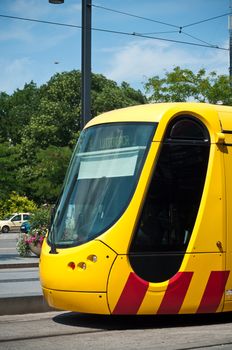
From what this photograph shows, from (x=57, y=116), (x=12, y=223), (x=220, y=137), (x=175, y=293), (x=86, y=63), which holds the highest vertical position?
(x=86, y=63)

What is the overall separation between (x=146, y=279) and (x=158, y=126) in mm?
2018

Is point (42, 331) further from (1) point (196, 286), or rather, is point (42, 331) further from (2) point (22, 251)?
(2) point (22, 251)

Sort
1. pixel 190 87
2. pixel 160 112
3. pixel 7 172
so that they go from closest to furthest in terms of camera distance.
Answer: pixel 160 112 → pixel 7 172 → pixel 190 87

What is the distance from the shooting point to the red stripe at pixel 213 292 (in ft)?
29.5

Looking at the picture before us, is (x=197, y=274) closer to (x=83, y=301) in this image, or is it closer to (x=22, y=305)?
(x=83, y=301)

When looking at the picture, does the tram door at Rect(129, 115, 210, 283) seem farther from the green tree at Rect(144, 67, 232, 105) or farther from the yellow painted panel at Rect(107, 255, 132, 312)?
the green tree at Rect(144, 67, 232, 105)

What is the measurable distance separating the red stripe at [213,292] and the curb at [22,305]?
9.05ft

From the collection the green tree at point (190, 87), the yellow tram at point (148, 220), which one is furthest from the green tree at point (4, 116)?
the yellow tram at point (148, 220)

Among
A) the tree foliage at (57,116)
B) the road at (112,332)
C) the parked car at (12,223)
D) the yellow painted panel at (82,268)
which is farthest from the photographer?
the parked car at (12,223)

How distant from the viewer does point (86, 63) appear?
48.6 ft

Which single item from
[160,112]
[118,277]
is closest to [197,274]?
[118,277]

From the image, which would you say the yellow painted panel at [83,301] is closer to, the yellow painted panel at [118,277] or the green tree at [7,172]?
the yellow painted panel at [118,277]

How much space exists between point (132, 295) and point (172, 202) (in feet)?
4.36

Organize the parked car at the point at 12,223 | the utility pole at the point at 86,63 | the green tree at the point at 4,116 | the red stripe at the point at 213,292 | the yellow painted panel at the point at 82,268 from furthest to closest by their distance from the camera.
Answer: the green tree at the point at 4,116, the parked car at the point at 12,223, the utility pole at the point at 86,63, the red stripe at the point at 213,292, the yellow painted panel at the point at 82,268
